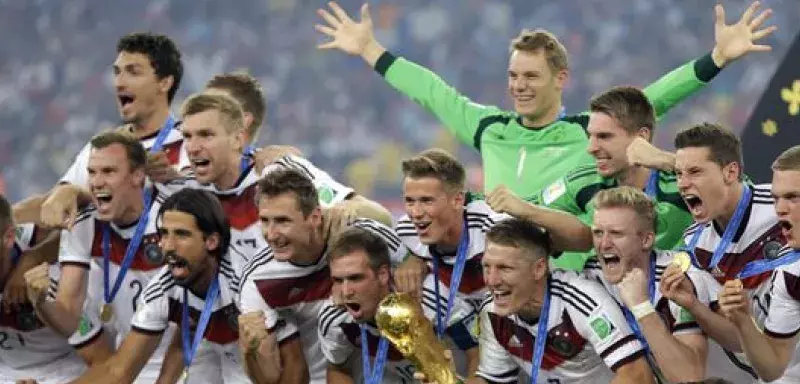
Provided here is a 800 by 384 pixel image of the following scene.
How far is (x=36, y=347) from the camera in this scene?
247 inches

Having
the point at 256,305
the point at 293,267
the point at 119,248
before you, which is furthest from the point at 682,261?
the point at 119,248

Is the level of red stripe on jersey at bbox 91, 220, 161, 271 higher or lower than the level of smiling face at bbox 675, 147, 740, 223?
lower

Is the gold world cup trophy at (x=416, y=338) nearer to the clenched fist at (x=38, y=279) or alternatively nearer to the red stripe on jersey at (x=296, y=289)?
the red stripe on jersey at (x=296, y=289)

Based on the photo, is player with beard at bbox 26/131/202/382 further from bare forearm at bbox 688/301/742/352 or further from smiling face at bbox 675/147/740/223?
bare forearm at bbox 688/301/742/352

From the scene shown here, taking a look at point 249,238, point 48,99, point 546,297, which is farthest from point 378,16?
point 546,297

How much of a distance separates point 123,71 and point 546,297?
2120mm

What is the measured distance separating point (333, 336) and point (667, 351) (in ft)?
3.82

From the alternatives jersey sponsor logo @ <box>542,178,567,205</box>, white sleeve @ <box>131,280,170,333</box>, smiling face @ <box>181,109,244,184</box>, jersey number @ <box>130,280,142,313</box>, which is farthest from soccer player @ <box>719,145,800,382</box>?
jersey number @ <box>130,280,142,313</box>

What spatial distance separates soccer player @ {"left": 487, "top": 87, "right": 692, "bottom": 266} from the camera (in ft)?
17.0

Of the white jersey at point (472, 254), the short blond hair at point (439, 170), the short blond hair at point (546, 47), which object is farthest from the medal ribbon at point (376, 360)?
the short blond hair at point (546, 47)

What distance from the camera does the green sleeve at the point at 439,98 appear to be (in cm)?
606

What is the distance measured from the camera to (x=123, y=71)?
634 centimetres

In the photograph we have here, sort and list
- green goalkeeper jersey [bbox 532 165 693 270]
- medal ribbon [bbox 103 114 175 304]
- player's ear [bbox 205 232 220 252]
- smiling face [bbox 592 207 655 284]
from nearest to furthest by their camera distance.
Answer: smiling face [bbox 592 207 655 284]
green goalkeeper jersey [bbox 532 165 693 270]
player's ear [bbox 205 232 220 252]
medal ribbon [bbox 103 114 175 304]

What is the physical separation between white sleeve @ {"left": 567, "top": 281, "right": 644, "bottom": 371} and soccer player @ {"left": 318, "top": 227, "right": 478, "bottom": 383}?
53cm
